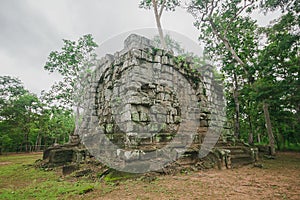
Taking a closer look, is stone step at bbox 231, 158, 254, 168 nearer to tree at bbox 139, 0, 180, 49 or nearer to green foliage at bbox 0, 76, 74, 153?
tree at bbox 139, 0, 180, 49

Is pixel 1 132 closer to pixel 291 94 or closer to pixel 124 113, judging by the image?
pixel 124 113

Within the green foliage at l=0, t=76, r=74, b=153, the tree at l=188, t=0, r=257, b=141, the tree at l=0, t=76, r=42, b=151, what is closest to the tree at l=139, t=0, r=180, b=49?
the tree at l=188, t=0, r=257, b=141

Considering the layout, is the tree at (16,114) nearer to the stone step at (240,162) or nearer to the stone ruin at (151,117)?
the stone ruin at (151,117)

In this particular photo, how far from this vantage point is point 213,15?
9.12m

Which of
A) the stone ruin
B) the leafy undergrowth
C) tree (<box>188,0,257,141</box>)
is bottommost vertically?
the leafy undergrowth

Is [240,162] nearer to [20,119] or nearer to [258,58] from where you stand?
[258,58]

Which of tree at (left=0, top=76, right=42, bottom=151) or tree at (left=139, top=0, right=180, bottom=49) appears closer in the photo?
tree at (left=139, top=0, right=180, bottom=49)

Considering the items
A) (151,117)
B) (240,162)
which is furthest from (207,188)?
(240,162)

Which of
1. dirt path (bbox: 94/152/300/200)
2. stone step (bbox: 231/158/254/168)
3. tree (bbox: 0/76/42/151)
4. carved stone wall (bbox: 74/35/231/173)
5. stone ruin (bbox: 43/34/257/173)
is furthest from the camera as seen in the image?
tree (bbox: 0/76/42/151)

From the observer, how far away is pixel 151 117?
4.77 meters

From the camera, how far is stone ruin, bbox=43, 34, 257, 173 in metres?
4.39

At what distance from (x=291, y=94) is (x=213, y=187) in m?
5.04

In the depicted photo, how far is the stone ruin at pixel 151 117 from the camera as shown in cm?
439

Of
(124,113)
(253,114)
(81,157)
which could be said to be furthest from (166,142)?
(253,114)
